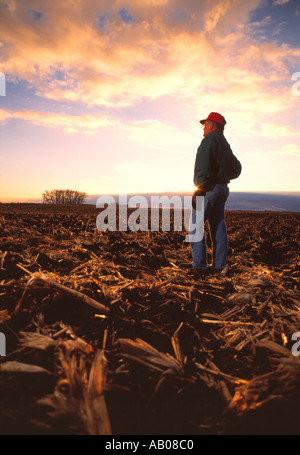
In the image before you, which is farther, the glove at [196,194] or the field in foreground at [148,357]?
the glove at [196,194]

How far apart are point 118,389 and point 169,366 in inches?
12.3

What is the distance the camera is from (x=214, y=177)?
10.6ft

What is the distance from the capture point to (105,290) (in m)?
2.24

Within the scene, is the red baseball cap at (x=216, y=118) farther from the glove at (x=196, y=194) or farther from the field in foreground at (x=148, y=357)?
the field in foreground at (x=148, y=357)

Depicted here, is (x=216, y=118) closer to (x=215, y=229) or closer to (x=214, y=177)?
(x=214, y=177)

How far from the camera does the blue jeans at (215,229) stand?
Result: 3256 mm

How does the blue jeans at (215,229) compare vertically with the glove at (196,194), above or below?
below

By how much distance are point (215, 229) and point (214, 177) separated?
0.75 metres

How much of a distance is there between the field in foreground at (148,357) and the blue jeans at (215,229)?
1.97 feet

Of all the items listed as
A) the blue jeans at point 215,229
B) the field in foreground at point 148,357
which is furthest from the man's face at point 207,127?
the field in foreground at point 148,357

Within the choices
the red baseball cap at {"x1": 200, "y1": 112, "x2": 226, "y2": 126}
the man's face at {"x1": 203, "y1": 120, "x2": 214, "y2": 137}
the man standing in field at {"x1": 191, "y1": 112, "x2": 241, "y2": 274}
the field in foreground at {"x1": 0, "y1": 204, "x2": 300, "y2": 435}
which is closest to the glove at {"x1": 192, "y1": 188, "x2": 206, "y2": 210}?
the man standing in field at {"x1": 191, "y1": 112, "x2": 241, "y2": 274}

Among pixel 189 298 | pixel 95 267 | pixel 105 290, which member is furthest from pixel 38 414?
pixel 95 267

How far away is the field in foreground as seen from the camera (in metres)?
1.16

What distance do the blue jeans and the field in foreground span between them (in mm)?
601
